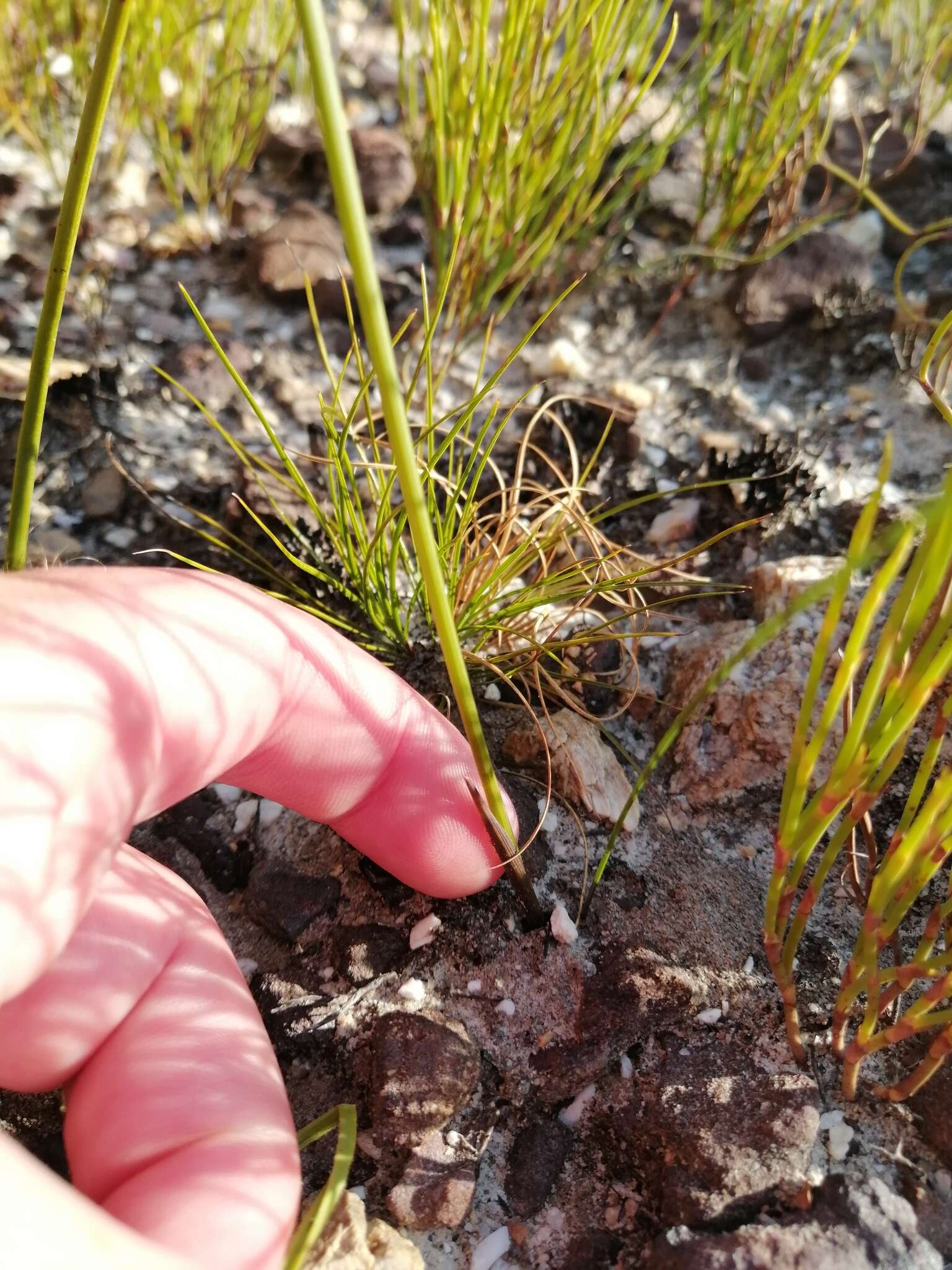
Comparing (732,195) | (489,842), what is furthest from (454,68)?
(489,842)

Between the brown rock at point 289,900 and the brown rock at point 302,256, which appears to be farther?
the brown rock at point 302,256

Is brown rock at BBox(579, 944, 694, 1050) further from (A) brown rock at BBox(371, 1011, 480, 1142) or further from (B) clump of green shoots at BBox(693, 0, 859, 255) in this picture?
(B) clump of green shoots at BBox(693, 0, 859, 255)

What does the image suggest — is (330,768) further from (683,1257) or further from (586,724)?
(683,1257)

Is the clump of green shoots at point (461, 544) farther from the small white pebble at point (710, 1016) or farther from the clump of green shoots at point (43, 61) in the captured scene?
the clump of green shoots at point (43, 61)

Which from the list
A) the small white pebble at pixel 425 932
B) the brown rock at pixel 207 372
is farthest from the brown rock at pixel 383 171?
the small white pebble at pixel 425 932

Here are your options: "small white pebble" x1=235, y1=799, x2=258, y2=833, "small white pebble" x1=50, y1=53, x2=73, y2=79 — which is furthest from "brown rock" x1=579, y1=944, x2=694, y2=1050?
"small white pebble" x1=50, y1=53, x2=73, y2=79

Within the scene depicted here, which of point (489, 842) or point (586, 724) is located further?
point (586, 724)

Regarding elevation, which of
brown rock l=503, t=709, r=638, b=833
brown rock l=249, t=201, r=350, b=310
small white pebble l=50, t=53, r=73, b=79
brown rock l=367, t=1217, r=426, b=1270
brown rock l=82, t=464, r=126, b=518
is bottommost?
brown rock l=367, t=1217, r=426, b=1270
